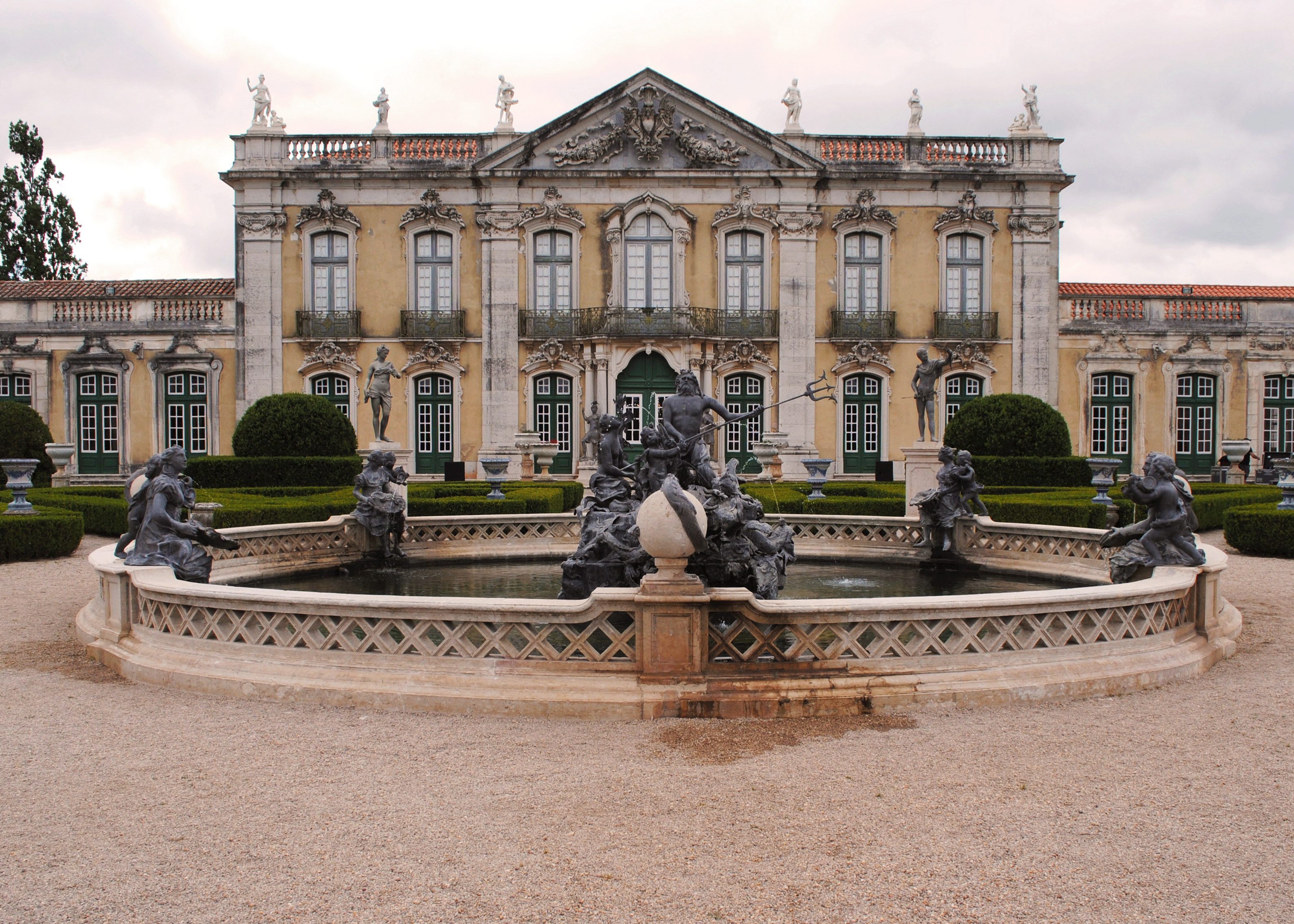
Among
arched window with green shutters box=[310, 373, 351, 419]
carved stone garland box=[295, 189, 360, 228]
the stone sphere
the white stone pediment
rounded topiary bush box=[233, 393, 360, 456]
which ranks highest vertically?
the white stone pediment

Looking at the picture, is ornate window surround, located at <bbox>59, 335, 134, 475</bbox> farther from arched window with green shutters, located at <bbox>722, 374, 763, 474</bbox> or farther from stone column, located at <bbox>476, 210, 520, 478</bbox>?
arched window with green shutters, located at <bbox>722, 374, 763, 474</bbox>

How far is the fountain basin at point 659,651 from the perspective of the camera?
17.7 ft

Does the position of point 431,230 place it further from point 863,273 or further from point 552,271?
point 863,273

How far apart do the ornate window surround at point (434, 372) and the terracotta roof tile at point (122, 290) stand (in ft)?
19.3

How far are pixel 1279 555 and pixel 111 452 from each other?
1138 inches

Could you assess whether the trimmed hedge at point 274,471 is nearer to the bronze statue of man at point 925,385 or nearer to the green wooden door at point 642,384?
the green wooden door at point 642,384

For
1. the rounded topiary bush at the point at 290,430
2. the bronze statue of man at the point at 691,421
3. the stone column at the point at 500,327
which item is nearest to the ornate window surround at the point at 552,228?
the stone column at the point at 500,327

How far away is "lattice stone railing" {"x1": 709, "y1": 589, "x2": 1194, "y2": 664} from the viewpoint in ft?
18.2

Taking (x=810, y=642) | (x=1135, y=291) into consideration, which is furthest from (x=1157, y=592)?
(x=1135, y=291)

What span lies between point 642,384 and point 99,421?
16.1 m

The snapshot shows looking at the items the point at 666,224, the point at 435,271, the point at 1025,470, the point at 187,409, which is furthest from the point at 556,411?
the point at 1025,470

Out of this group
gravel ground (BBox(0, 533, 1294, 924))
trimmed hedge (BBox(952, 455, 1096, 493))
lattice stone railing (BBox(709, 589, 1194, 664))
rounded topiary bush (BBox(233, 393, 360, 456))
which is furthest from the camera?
rounded topiary bush (BBox(233, 393, 360, 456))

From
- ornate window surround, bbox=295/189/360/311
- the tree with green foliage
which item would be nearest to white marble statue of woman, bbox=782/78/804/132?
ornate window surround, bbox=295/189/360/311

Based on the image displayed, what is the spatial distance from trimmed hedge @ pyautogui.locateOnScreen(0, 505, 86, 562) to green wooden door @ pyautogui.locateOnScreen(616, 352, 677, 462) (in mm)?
16902
